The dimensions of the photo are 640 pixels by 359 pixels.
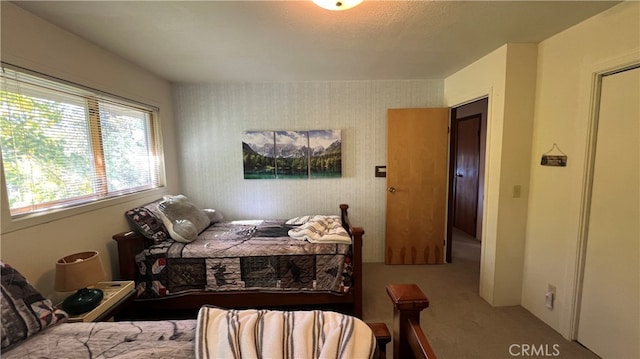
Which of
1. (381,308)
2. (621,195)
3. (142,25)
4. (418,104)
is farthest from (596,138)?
(142,25)

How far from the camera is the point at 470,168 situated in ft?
14.1

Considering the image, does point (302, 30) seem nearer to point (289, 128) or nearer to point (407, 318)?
point (289, 128)

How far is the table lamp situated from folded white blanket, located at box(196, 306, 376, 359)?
1.03 metres

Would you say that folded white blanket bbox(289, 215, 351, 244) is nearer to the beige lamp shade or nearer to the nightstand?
the nightstand

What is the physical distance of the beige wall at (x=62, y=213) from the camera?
1.48m

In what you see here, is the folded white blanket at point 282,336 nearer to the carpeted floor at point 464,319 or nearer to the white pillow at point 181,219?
the carpeted floor at point 464,319

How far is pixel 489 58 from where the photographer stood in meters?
2.34

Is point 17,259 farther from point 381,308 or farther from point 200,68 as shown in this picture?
point 381,308

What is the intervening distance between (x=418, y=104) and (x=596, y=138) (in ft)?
5.71

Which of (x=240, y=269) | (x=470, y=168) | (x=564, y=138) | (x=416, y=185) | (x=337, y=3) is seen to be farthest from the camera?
(x=470, y=168)

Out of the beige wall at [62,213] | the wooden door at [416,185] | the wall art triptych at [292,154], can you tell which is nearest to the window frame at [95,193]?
the beige wall at [62,213]

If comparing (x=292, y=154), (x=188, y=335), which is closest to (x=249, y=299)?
(x=188, y=335)

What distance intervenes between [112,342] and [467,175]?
4.80m

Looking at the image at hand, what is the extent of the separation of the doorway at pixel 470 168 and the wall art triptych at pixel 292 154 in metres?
2.01
